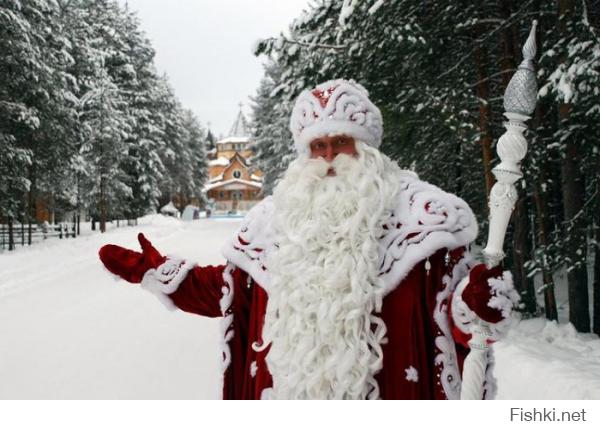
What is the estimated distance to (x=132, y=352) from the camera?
586 centimetres

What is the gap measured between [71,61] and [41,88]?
225 centimetres

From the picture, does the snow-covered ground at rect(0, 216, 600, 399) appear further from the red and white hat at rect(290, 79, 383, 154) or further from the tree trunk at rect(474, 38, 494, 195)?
the red and white hat at rect(290, 79, 383, 154)

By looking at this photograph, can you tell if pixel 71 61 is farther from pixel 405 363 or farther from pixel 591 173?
pixel 405 363

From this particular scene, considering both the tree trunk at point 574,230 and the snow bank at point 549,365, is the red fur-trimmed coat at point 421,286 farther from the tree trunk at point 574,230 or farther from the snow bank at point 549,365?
the tree trunk at point 574,230

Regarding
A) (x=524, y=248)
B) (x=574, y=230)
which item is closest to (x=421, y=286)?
(x=574, y=230)

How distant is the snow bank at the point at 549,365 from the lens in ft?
13.6

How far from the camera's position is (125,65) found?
27406 millimetres

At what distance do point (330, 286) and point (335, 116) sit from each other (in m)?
0.79

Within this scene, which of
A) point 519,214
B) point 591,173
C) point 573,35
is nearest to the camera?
point 573,35

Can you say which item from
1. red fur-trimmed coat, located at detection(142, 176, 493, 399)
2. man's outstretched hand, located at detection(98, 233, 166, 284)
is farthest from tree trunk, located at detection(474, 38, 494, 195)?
man's outstretched hand, located at detection(98, 233, 166, 284)

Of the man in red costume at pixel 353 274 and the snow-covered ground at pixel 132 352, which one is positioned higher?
the man in red costume at pixel 353 274

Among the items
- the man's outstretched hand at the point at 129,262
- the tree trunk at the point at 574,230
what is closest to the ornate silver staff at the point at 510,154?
the man's outstretched hand at the point at 129,262

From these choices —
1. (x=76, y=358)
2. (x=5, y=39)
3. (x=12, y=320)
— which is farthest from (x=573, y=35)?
(x=5, y=39)

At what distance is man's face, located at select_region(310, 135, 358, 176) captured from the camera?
2.39 m
